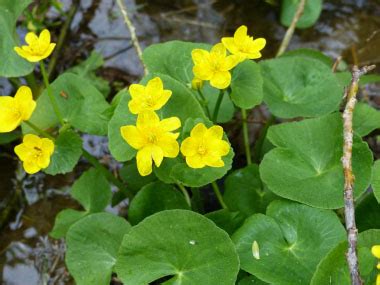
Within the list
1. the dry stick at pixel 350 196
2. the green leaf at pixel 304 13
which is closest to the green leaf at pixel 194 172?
the dry stick at pixel 350 196

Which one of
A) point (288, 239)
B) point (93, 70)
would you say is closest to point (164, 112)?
point (288, 239)

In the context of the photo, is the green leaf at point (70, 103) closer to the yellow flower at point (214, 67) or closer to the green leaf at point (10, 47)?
the green leaf at point (10, 47)

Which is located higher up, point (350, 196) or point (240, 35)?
point (240, 35)

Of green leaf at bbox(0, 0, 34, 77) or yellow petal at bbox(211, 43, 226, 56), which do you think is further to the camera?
green leaf at bbox(0, 0, 34, 77)

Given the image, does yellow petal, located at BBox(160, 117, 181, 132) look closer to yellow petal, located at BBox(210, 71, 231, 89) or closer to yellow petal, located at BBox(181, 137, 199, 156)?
yellow petal, located at BBox(181, 137, 199, 156)

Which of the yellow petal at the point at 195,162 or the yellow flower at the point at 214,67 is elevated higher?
the yellow flower at the point at 214,67

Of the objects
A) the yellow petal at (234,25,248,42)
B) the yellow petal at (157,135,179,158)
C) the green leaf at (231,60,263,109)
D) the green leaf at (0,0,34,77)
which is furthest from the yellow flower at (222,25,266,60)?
the green leaf at (0,0,34,77)

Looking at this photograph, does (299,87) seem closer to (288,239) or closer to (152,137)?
(288,239)
